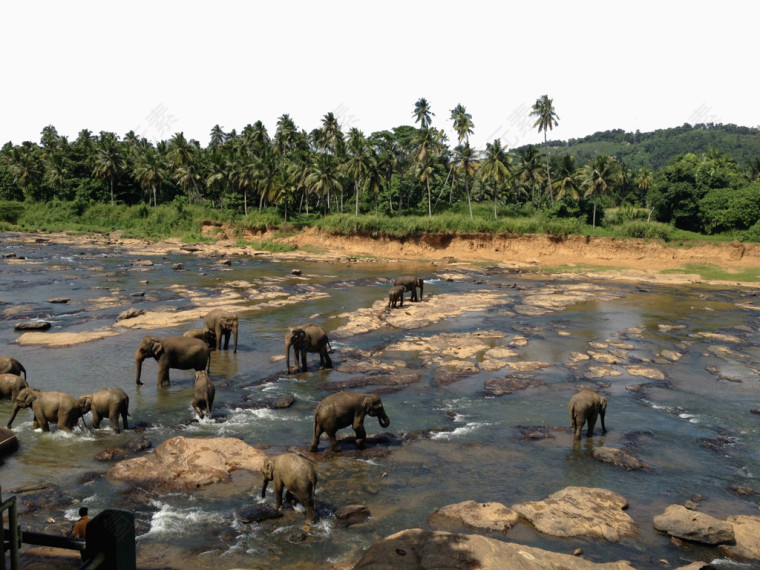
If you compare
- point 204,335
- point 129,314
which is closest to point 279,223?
point 129,314

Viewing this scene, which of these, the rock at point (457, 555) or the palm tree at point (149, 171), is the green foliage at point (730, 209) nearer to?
the rock at point (457, 555)

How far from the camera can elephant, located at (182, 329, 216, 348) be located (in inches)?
770

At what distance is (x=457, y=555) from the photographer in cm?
744

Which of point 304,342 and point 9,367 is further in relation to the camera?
point 304,342

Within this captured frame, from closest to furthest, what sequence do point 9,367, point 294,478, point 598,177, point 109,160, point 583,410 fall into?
point 294,478 < point 583,410 < point 9,367 < point 598,177 < point 109,160

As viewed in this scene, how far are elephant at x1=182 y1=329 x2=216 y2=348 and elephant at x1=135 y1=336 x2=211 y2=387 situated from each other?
2.10m

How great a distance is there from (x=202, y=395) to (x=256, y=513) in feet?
16.6

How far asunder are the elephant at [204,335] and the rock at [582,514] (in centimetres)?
1261

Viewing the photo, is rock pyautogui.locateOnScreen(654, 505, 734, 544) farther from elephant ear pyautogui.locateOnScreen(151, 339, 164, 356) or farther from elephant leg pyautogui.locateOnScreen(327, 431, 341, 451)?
elephant ear pyautogui.locateOnScreen(151, 339, 164, 356)

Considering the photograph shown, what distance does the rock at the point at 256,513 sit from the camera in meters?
9.48

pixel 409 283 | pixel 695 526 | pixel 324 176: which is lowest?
pixel 695 526

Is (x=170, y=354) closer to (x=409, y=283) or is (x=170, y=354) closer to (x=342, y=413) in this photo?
(x=342, y=413)

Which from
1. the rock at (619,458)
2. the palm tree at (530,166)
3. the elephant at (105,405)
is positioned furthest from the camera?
the palm tree at (530,166)

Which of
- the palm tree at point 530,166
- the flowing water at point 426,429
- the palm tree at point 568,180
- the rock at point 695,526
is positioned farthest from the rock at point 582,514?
the palm tree at point 530,166
